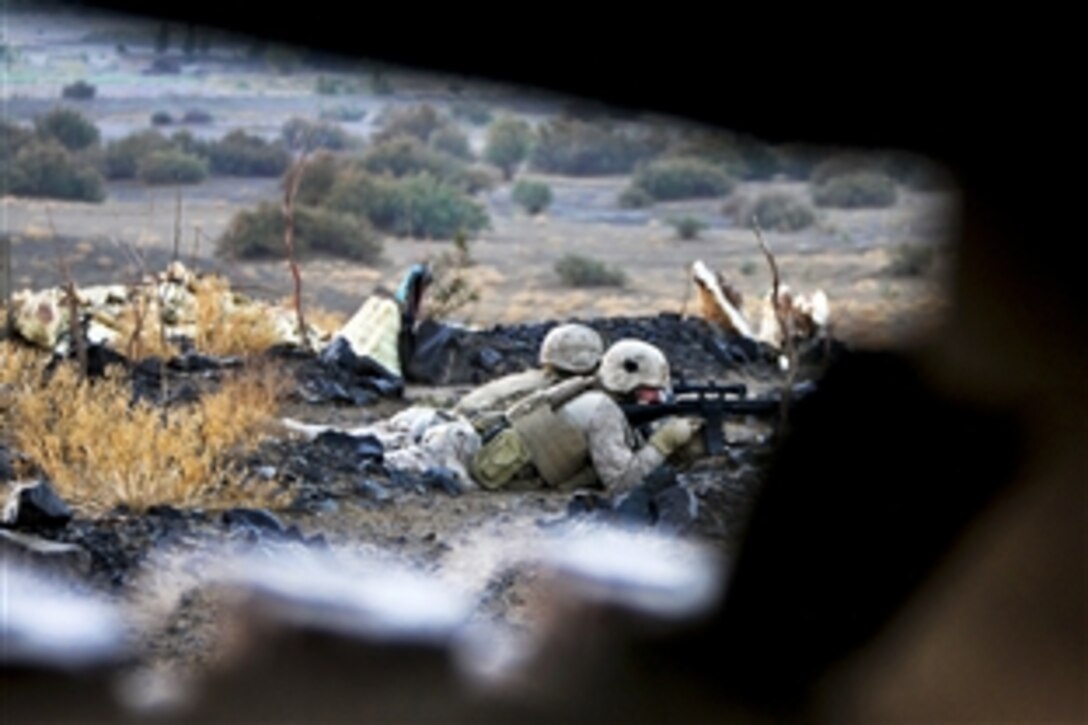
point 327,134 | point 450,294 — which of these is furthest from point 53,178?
point 450,294

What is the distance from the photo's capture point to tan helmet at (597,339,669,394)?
5.76 m

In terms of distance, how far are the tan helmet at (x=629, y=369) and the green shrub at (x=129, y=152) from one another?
1476 centimetres

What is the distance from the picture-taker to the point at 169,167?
19344 millimetres

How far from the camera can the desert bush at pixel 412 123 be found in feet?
78.9

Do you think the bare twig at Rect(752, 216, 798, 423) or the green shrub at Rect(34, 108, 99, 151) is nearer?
the bare twig at Rect(752, 216, 798, 423)

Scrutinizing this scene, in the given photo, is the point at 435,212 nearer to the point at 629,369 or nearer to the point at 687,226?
the point at 687,226

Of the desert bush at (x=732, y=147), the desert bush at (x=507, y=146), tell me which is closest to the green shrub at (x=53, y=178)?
the desert bush at (x=507, y=146)

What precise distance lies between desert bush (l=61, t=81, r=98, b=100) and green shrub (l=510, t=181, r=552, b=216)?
16.0 ft

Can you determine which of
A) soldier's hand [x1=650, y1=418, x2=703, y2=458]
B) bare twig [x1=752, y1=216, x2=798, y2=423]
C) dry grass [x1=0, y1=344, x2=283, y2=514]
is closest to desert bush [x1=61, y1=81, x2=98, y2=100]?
bare twig [x1=752, y1=216, x2=798, y2=423]

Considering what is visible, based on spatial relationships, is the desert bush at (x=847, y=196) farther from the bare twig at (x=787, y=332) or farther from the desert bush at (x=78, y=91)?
the bare twig at (x=787, y=332)

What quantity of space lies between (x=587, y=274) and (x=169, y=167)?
16.2 ft

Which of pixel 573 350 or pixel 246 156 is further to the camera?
pixel 246 156

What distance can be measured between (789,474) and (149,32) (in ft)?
2.60

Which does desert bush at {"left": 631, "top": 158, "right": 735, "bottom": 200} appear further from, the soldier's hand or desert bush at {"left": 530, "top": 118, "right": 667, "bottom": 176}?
the soldier's hand
